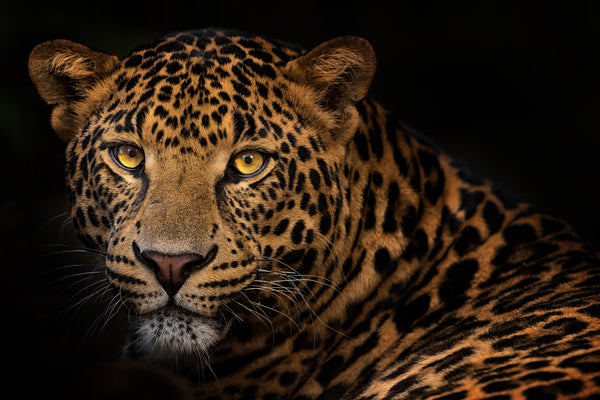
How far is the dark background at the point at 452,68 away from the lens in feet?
28.2

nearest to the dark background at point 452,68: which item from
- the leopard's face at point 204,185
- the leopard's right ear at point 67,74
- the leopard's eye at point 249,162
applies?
the leopard's right ear at point 67,74

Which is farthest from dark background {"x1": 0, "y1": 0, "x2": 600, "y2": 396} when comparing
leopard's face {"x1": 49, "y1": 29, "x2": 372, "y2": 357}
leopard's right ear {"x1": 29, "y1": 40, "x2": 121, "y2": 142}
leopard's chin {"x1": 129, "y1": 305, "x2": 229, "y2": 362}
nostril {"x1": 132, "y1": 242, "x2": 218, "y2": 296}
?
nostril {"x1": 132, "y1": 242, "x2": 218, "y2": 296}

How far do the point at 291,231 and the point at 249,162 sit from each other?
46 cm

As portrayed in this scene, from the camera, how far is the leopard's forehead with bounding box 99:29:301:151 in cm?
421

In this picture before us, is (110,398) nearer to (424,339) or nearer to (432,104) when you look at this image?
(424,339)

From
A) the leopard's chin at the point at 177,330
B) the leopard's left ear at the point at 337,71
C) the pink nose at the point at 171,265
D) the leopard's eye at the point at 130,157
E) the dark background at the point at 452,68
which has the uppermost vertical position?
the dark background at the point at 452,68

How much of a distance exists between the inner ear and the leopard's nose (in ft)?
4.02

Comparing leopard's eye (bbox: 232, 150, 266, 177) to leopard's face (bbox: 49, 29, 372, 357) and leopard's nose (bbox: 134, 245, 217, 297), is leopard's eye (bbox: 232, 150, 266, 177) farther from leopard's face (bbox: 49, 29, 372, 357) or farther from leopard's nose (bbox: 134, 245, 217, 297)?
leopard's nose (bbox: 134, 245, 217, 297)

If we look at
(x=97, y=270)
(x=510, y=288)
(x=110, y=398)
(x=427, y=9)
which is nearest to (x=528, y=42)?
(x=427, y=9)

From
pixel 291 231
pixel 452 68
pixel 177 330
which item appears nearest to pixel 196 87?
pixel 291 231

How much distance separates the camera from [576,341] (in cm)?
375

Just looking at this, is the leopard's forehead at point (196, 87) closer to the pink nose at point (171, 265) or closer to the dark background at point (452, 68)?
the pink nose at point (171, 265)

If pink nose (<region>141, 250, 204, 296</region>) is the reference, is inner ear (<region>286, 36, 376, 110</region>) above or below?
above

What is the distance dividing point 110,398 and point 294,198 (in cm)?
165
